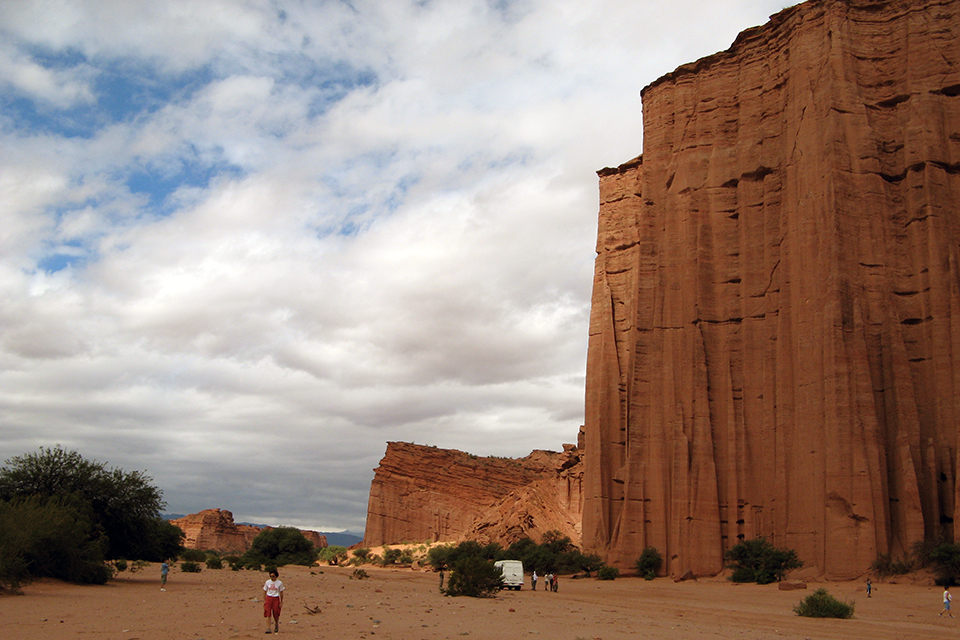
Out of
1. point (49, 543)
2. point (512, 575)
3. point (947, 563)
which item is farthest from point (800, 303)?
point (49, 543)

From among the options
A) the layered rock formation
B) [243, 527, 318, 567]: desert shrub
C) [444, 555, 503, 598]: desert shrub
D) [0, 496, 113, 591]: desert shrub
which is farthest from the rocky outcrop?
[0, 496, 113, 591]: desert shrub

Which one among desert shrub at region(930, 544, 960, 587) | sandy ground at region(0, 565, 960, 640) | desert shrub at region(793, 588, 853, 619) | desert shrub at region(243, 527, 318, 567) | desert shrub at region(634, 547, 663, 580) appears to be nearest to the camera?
sandy ground at region(0, 565, 960, 640)

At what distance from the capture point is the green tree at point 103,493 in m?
27.1

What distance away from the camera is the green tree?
27062 millimetres

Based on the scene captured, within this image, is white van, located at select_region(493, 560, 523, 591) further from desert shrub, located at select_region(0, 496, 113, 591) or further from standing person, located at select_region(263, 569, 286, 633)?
standing person, located at select_region(263, 569, 286, 633)

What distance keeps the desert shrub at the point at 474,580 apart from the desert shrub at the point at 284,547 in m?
41.2

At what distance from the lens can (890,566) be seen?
2900cm

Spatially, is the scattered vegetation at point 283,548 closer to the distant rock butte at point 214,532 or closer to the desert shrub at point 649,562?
the desert shrub at point 649,562

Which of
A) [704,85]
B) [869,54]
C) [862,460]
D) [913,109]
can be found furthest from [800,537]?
[704,85]

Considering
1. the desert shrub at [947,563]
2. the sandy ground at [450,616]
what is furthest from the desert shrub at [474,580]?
the desert shrub at [947,563]

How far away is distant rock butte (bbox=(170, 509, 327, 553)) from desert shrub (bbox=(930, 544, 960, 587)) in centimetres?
9733

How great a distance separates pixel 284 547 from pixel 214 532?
55.9 meters

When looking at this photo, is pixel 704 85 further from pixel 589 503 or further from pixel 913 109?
pixel 589 503

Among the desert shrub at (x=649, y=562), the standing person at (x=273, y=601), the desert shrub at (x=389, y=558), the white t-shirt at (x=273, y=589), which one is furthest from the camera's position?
the desert shrub at (x=389, y=558)
